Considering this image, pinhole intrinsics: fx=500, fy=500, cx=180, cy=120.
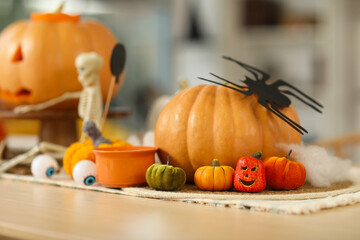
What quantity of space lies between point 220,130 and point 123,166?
20 cm

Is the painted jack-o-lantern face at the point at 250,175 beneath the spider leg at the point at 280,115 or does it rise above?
beneath

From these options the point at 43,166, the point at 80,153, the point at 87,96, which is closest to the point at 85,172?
the point at 80,153

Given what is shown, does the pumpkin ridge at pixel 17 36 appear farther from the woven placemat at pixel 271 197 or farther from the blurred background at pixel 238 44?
the blurred background at pixel 238 44

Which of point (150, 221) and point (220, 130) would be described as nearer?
point (150, 221)

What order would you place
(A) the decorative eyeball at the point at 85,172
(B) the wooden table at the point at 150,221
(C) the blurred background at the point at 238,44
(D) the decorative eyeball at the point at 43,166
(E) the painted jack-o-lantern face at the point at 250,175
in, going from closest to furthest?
1. (B) the wooden table at the point at 150,221
2. (E) the painted jack-o-lantern face at the point at 250,175
3. (A) the decorative eyeball at the point at 85,172
4. (D) the decorative eyeball at the point at 43,166
5. (C) the blurred background at the point at 238,44

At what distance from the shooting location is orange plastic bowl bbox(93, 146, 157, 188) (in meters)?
0.98

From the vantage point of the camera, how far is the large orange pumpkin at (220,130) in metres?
0.97

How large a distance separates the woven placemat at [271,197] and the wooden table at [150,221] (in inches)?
0.7

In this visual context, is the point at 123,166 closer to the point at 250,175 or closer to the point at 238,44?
the point at 250,175

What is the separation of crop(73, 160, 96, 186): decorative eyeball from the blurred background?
2.25 meters

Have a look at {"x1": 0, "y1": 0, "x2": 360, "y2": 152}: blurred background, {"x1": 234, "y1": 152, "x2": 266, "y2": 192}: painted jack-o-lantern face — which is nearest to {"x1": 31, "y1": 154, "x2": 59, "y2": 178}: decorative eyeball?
{"x1": 234, "y1": 152, "x2": 266, "y2": 192}: painted jack-o-lantern face

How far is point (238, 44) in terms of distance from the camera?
13.4 feet

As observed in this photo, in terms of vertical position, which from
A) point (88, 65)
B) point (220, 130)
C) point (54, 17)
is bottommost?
point (220, 130)

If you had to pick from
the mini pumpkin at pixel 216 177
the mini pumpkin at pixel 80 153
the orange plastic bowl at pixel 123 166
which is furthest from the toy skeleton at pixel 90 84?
the mini pumpkin at pixel 216 177
